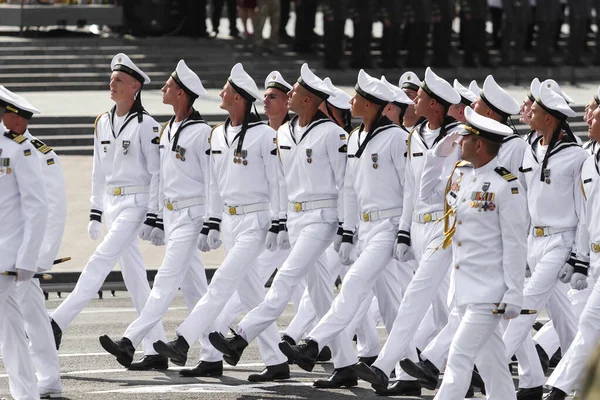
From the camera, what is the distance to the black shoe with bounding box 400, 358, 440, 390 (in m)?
10.2

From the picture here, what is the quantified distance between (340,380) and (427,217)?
1.28 meters

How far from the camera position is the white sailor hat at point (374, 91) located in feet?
37.0

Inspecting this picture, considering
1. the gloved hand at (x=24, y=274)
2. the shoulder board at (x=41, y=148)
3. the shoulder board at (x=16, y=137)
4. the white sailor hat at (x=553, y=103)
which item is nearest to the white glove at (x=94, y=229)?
the shoulder board at (x=41, y=148)

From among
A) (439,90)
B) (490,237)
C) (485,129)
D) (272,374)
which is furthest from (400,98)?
(490,237)

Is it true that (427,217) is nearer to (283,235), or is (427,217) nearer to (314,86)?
(283,235)

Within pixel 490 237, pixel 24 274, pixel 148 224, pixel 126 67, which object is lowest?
pixel 148 224

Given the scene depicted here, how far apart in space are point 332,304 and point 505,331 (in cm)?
122

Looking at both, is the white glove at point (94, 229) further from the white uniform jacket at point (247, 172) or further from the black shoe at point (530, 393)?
the black shoe at point (530, 393)

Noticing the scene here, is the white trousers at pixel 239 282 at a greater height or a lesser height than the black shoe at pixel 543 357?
greater

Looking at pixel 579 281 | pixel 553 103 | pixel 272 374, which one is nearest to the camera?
pixel 579 281

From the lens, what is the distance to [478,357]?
9.16 m

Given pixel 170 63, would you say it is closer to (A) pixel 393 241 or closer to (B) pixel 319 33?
(B) pixel 319 33

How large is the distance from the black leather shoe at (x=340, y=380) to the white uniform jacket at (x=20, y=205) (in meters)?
2.48

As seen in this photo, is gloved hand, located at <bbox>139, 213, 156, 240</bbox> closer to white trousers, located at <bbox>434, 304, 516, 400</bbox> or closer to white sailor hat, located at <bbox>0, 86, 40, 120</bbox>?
white sailor hat, located at <bbox>0, 86, 40, 120</bbox>
